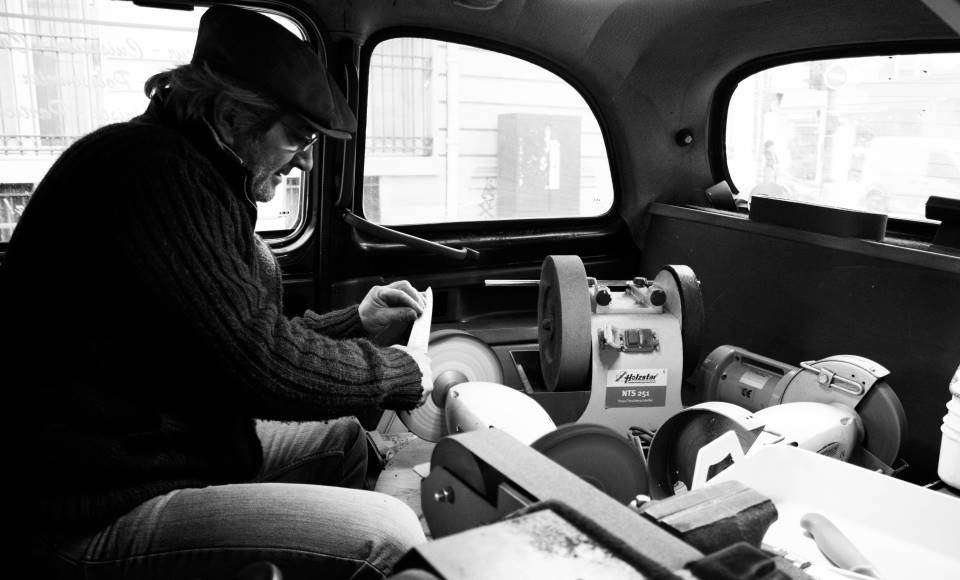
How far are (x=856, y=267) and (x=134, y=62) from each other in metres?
2.93

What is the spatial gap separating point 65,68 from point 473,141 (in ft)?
5.95

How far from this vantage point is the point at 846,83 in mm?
3510

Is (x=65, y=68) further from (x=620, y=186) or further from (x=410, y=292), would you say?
(x=620, y=186)

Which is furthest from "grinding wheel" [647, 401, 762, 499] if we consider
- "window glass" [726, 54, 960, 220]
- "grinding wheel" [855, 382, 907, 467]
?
"window glass" [726, 54, 960, 220]

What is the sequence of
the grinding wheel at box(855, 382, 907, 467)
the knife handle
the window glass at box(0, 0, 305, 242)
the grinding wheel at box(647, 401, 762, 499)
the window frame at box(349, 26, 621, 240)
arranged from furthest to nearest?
the window frame at box(349, 26, 621, 240) < the window glass at box(0, 0, 305, 242) < the grinding wheel at box(855, 382, 907, 467) < the grinding wheel at box(647, 401, 762, 499) < the knife handle

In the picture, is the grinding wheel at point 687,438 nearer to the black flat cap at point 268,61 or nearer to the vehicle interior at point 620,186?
the vehicle interior at point 620,186

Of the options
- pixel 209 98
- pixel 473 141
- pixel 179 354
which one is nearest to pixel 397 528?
pixel 179 354

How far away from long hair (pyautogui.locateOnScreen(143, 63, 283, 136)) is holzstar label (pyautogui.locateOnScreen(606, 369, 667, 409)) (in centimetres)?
186

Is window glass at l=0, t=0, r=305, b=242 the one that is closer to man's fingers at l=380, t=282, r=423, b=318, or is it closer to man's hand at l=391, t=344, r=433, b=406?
man's fingers at l=380, t=282, r=423, b=318

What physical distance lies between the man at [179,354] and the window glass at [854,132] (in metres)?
2.63

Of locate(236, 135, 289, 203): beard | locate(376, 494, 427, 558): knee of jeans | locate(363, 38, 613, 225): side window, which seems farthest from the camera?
locate(363, 38, 613, 225): side window

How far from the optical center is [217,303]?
4.98 feet

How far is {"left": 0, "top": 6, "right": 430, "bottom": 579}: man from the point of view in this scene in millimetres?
1472

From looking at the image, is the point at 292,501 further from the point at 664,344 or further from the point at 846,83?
the point at 846,83
